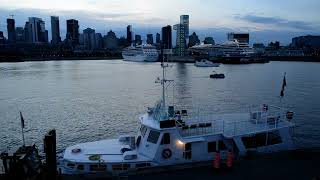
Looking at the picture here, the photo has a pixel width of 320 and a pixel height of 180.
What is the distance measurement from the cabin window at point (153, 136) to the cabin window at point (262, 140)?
587cm

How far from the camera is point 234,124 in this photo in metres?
23.8

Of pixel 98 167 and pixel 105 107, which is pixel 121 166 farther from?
pixel 105 107

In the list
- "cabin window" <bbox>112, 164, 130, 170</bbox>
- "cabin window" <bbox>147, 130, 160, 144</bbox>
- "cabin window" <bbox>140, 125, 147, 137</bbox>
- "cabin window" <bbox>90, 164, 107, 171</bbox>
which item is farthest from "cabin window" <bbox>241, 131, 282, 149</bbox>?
"cabin window" <bbox>90, 164, 107, 171</bbox>

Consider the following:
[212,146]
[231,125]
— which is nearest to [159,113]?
[212,146]

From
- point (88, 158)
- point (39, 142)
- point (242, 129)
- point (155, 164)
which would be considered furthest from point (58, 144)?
point (242, 129)

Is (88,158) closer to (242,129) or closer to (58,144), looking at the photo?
(242,129)

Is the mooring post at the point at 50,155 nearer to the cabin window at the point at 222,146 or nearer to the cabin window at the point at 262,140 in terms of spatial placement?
the cabin window at the point at 222,146

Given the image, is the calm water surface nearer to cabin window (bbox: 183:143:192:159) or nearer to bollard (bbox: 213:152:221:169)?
cabin window (bbox: 183:143:192:159)

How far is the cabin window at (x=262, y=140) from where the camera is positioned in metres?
22.8

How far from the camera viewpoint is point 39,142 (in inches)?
1547

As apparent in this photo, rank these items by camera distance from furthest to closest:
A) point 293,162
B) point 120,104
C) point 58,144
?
point 120,104 < point 58,144 < point 293,162

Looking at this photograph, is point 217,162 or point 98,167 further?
point 98,167

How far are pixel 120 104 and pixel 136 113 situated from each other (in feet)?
32.3

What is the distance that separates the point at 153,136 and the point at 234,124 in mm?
6163
